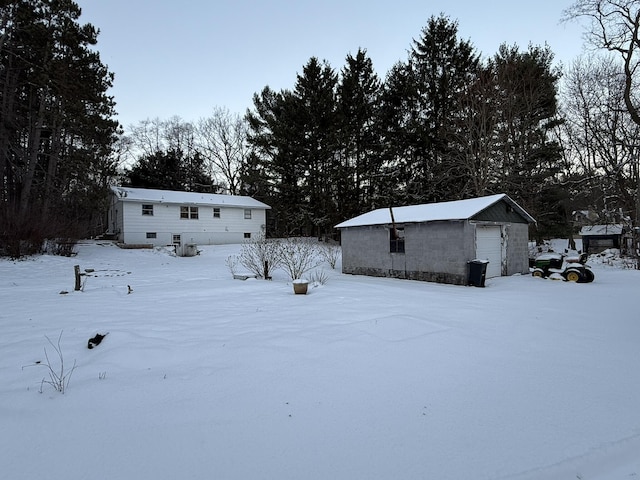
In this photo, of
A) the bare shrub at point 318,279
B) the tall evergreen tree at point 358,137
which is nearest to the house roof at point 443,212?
the bare shrub at point 318,279

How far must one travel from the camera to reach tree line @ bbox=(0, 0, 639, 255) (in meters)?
15.8

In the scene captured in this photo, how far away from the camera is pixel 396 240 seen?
42.6 feet

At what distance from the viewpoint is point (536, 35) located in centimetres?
2077

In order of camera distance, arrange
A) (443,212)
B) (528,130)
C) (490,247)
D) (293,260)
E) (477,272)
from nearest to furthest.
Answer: (477,272) < (293,260) < (490,247) < (443,212) < (528,130)

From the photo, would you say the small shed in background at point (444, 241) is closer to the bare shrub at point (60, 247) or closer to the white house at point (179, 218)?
the bare shrub at point (60, 247)

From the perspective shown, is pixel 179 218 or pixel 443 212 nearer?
pixel 443 212

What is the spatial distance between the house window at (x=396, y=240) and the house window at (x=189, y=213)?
1803cm

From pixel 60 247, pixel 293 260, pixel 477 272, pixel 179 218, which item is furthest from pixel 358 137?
pixel 60 247

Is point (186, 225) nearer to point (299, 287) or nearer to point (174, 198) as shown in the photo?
point (174, 198)

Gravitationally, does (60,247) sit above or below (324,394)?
above

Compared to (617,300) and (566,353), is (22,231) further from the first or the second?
(617,300)

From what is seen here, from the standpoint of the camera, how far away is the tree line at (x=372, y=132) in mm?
15805

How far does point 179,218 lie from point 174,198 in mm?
1670

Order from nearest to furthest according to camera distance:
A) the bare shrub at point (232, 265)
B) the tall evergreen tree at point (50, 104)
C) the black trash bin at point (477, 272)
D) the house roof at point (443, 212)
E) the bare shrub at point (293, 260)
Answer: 1. the black trash bin at point (477, 272)
2. the bare shrub at point (293, 260)
3. the house roof at point (443, 212)
4. the bare shrub at point (232, 265)
5. the tall evergreen tree at point (50, 104)
